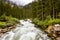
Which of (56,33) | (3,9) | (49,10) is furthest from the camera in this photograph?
(3,9)

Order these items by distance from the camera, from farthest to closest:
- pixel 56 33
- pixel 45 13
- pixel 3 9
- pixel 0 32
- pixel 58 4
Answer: pixel 3 9
pixel 45 13
pixel 58 4
pixel 0 32
pixel 56 33

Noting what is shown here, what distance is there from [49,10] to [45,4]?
8.64 feet

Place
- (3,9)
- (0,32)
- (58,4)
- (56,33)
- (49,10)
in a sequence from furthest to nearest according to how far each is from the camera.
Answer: (3,9)
(49,10)
(58,4)
(0,32)
(56,33)

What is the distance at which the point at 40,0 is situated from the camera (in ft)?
111

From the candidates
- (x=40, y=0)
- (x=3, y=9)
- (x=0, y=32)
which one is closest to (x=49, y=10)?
(x=40, y=0)

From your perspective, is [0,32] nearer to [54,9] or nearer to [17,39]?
[17,39]

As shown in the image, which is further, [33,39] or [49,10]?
[49,10]

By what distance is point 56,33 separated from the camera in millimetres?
14258

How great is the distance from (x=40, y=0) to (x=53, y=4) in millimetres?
6233

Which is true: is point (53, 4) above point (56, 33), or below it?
above

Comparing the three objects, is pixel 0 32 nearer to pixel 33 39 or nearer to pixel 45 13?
pixel 33 39

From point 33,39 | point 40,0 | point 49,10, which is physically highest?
point 40,0

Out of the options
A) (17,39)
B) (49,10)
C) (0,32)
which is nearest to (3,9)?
(49,10)

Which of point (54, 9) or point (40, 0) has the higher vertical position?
point (40, 0)
